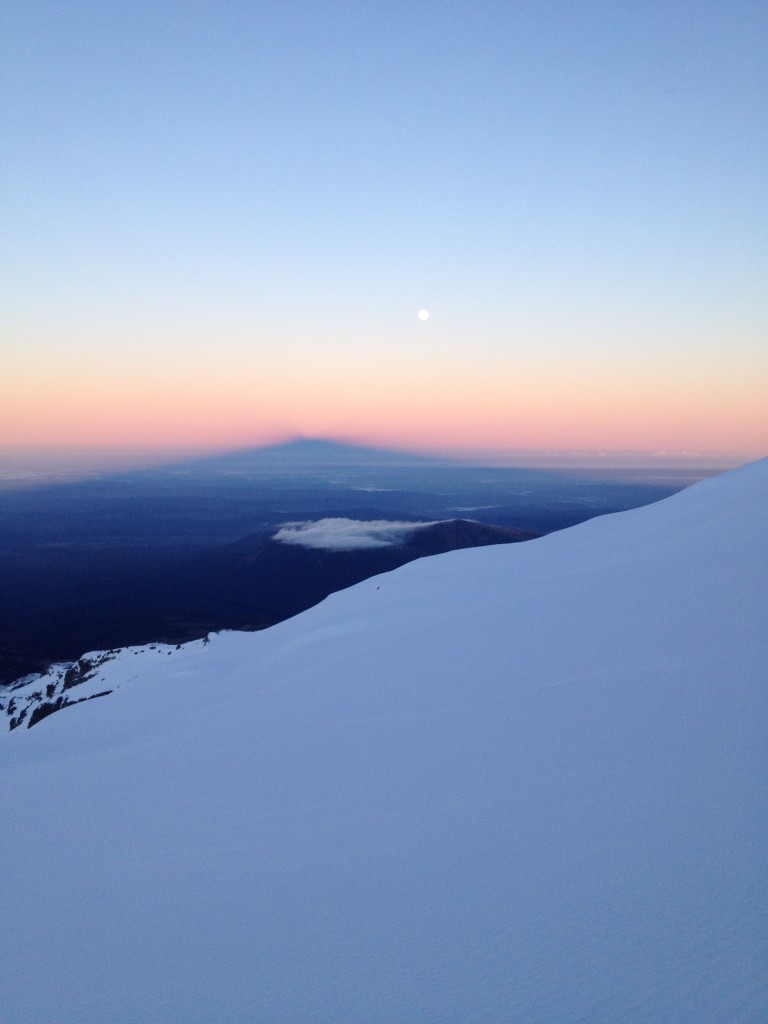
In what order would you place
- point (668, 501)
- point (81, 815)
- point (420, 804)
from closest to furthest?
point (420, 804), point (81, 815), point (668, 501)

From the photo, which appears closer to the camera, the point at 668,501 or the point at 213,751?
the point at 213,751

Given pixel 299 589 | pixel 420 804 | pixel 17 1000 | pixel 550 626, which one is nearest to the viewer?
pixel 17 1000

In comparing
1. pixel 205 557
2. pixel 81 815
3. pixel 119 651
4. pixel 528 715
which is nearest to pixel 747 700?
pixel 528 715

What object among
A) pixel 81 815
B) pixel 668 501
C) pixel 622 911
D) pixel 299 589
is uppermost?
pixel 668 501

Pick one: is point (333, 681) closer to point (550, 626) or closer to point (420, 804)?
point (550, 626)

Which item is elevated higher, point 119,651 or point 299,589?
point 119,651

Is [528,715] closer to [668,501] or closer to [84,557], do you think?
[668,501]

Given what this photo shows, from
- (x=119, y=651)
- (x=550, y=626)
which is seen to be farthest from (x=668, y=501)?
(x=119, y=651)
